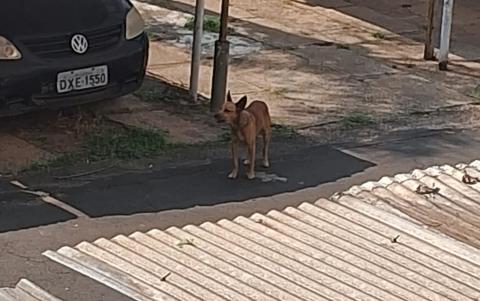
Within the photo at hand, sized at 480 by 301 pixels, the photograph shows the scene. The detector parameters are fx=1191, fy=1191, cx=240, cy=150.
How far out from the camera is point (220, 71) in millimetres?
9305

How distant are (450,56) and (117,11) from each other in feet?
13.7

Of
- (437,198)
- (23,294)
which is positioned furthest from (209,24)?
(23,294)

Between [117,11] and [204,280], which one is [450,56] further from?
[204,280]

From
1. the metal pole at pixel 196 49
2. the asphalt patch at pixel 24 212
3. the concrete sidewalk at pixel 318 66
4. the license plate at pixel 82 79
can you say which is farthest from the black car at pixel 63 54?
the concrete sidewalk at pixel 318 66

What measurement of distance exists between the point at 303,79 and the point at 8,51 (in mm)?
3325

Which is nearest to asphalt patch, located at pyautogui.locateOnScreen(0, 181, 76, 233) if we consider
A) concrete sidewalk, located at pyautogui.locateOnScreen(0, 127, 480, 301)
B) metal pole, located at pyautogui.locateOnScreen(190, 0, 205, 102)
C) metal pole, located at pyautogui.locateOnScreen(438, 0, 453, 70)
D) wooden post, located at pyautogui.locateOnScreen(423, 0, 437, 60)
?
concrete sidewalk, located at pyautogui.locateOnScreen(0, 127, 480, 301)

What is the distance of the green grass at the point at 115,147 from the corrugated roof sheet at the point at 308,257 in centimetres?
425

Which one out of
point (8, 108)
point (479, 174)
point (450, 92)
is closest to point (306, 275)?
point (479, 174)

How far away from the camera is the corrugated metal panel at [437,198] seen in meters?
3.82

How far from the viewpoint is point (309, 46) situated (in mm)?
11734

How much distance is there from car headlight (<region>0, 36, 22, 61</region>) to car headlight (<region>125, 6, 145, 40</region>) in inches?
41.8

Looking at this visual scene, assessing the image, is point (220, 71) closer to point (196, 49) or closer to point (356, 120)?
point (196, 49)

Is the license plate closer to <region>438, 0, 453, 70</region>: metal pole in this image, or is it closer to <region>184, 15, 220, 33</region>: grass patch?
<region>184, 15, 220, 33</region>: grass patch

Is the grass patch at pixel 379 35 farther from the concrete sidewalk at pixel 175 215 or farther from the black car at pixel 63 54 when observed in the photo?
the black car at pixel 63 54
